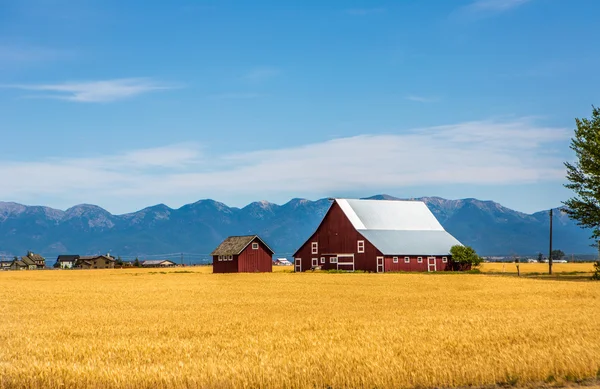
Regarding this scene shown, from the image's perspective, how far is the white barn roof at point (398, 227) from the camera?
9762 centimetres

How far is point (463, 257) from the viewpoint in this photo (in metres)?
98.7

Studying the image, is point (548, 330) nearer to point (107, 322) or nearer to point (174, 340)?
point (174, 340)

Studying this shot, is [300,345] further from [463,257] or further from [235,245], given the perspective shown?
[235,245]

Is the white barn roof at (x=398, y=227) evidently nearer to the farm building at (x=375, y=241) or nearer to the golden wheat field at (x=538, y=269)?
the farm building at (x=375, y=241)

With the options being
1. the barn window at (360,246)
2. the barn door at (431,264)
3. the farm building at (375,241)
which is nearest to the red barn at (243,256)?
the farm building at (375,241)

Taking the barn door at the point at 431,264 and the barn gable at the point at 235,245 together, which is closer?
the barn door at the point at 431,264

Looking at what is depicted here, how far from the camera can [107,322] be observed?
2938 cm

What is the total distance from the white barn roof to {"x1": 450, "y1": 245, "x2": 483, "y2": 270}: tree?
1090mm

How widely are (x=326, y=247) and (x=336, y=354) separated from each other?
83.5 metres

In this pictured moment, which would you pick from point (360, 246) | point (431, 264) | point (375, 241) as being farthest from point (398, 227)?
point (360, 246)

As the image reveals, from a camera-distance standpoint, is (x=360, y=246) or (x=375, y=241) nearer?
(x=375, y=241)

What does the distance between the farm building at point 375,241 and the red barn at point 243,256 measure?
16.6 ft

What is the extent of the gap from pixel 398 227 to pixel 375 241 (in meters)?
9.65

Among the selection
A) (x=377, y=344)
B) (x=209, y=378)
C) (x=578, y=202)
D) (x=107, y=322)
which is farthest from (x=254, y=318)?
(x=578, y=202)
